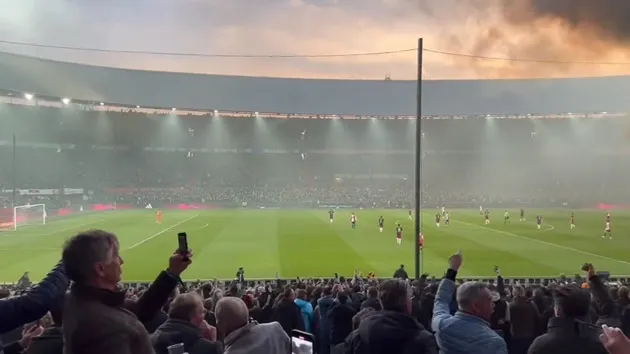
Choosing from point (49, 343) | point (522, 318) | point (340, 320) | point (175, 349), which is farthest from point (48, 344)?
point (522, 318)

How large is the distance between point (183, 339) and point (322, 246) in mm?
31515

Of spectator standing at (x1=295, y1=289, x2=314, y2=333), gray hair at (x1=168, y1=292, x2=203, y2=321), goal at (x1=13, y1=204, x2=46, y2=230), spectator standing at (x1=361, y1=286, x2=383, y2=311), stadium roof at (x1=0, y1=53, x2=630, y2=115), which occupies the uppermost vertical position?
stadium roof at (x1=0, y1=53, x2=630, y2=115)

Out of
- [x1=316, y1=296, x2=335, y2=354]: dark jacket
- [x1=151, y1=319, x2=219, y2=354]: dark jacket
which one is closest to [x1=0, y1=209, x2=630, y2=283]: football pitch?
[x1=316, y1=296, x2=335, y2=354]: dark jacket

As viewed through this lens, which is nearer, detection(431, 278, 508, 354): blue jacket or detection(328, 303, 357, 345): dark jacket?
detection(431, 278, 508, 354): blue jacket

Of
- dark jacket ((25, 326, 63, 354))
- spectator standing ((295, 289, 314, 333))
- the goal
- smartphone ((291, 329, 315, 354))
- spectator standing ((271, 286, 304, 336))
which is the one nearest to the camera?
dark jacket ((25, 326, 63, 354))

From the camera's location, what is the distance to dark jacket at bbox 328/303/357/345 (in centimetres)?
888

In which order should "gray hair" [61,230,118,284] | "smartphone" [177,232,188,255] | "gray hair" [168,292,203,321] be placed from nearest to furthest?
"gray hair" [61,230,118,284], "smartphone" [177,232,188,255], "gray hair" [168,292,203,321]

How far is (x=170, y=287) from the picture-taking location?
146 inches

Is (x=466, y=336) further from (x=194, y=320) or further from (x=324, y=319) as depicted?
(x=324, y=319)

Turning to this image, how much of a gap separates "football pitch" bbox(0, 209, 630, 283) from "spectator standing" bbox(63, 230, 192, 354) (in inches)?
894

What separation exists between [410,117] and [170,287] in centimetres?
7733

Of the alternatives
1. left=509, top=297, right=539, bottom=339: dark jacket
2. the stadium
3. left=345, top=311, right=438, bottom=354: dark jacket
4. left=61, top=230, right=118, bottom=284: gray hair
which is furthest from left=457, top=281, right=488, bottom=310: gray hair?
the stadium

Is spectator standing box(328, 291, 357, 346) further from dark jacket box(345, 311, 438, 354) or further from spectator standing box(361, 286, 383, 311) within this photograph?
dark jacket box(345, 311, 438, 354)

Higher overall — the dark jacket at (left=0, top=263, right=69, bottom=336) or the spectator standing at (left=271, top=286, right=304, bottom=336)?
the dark jacket at (left=0, top=263, right=69, bottom=336)
